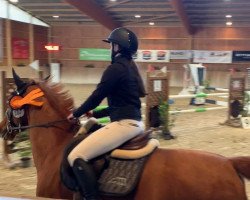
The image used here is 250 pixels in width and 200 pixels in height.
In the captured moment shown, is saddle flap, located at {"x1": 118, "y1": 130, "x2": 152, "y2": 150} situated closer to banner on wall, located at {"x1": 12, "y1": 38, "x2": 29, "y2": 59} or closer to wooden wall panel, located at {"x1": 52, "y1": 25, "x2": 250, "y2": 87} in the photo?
wooden wall panel, located at {"x1": 52, "y1": 25, "x2": 250, "y2": 87}

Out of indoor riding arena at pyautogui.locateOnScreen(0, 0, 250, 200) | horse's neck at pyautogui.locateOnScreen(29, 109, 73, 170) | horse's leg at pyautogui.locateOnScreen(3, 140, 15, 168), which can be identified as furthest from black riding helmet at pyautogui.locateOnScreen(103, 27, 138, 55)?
indoor riding arena at pyautogui.locateOnScreen(0, 0, 250, 200)

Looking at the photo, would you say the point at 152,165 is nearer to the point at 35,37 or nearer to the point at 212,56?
the point at 212,56

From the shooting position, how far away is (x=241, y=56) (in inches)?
752

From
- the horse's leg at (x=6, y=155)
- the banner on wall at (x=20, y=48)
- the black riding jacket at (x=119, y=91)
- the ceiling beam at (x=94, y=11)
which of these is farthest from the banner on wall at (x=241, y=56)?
the black riding jacket at (x=119, y=91)

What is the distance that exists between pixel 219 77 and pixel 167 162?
709 inches

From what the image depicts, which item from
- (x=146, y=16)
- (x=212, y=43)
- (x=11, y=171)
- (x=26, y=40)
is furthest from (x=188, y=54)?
(x=11, y=171)

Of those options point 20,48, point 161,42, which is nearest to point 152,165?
point 161,42

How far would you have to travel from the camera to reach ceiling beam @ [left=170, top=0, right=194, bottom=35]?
615 inches

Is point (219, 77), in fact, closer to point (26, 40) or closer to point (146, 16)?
point (146, 16)

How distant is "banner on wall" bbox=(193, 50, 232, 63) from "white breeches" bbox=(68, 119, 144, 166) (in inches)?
707

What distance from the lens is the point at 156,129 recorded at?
24.1 feet

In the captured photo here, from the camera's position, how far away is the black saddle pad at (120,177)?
2.28 m

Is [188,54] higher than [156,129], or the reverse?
[188,54]

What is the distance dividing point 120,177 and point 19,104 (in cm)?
104
